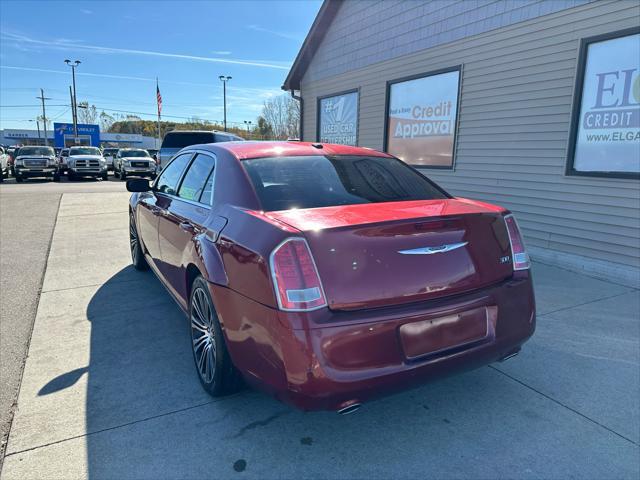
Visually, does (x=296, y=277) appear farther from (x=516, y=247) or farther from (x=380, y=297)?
(x=516, y=247)

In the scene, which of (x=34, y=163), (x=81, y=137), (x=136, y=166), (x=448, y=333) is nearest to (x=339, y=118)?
(x=448, y=333)

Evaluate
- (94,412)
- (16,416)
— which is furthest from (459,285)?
(16,416)

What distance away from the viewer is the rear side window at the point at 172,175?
13.1 feet

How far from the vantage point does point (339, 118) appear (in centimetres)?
1115

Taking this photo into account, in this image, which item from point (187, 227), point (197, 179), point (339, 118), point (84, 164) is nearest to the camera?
point (187, 227)

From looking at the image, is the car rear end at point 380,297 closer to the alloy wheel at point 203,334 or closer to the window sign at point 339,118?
the alloy wheel at point 203,334

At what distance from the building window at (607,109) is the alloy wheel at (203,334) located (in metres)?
5.20

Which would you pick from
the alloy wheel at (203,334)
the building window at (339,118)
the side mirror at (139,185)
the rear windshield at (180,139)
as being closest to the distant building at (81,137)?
the rear windshield at (180,139)

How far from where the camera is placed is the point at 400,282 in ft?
7.05

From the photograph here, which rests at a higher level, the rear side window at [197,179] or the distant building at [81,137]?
the distant building at [81,137]

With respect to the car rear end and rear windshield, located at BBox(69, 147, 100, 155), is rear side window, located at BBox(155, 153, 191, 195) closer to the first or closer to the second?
the car rear end

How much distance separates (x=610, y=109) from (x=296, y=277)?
539 cm

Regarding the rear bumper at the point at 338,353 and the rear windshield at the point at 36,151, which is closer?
the rear bumper at the point at 338,353

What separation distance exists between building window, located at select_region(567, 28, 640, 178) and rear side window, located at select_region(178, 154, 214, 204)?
4.94 m
